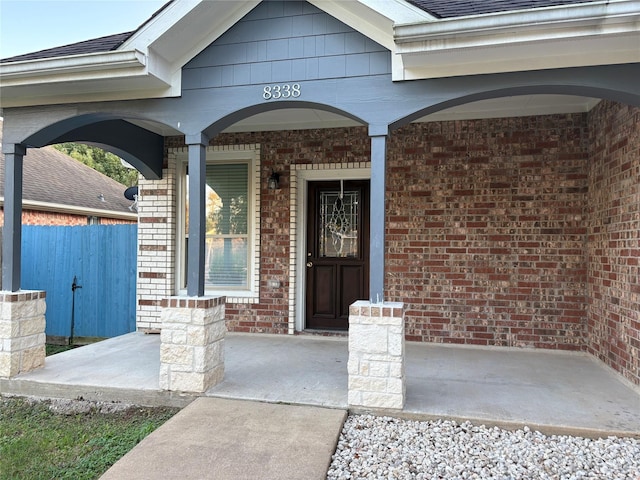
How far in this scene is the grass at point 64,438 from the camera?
8.70ft

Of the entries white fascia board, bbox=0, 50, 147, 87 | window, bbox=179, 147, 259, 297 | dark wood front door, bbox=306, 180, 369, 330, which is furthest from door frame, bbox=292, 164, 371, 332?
white fascia board, bbox=0, 50, 147, 87

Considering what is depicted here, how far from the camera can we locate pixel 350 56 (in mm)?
3568

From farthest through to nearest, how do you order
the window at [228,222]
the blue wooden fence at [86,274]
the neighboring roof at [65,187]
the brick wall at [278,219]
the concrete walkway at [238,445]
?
the neighboring roof at [65,187]
the blue wooden fence at [86,274]
the window at [228,222]
the brick wall at [278,219]
the concrete walkway at [238,445]

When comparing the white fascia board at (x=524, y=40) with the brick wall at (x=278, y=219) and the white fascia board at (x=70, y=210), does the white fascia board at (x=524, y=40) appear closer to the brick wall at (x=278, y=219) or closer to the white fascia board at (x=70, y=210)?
the brick wall at (x=278, y=219)

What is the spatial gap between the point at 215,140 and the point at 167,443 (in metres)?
4.27

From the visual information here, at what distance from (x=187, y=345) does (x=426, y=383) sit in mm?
2112

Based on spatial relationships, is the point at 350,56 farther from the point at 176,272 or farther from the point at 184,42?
the point at 176,272

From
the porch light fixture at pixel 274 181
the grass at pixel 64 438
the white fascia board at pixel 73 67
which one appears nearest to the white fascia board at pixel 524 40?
the white fascia board at pixel 73 67

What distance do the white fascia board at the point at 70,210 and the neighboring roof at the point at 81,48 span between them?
5680 millimetres

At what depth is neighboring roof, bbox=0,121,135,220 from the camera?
9641mm

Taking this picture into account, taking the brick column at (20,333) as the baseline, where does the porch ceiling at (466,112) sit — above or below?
above

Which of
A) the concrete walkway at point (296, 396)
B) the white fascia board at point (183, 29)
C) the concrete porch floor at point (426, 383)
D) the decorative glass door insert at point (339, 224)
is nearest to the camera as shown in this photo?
the concrete walkway at point (296, 396)

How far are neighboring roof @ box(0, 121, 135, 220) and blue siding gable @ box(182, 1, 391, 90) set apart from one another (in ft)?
23.7

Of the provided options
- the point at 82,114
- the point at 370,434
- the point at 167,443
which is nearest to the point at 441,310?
the point at 370,434
